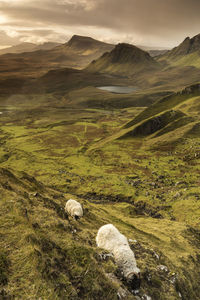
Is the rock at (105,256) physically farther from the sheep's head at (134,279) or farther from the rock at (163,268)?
the rock at (163,268)

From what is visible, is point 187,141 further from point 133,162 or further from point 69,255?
point 69,255

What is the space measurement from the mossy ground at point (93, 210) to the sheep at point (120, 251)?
1.50 meters

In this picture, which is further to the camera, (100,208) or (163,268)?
(100,208)

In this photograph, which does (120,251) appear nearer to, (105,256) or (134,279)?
(105,256)

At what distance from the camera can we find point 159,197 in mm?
77562

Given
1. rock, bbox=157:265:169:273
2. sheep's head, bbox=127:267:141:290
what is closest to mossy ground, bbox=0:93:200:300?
rock, bbox=157:265:169:273

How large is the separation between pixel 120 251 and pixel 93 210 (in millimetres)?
32521

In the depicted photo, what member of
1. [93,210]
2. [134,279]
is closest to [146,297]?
[134,279]

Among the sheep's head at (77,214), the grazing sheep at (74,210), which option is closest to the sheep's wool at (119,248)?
the sheep's head at (77,214)

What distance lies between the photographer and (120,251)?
66.2ft

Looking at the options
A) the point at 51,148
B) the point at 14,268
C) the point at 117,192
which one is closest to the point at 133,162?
the point at 117,192

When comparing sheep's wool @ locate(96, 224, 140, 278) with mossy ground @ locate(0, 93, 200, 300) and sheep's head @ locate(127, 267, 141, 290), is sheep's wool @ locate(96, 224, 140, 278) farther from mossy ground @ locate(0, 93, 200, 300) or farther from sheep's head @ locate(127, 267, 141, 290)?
mossy ground @ locate(0, 93, 200, 300)

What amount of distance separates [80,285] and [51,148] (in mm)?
145208

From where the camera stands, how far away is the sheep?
59.2 ft
